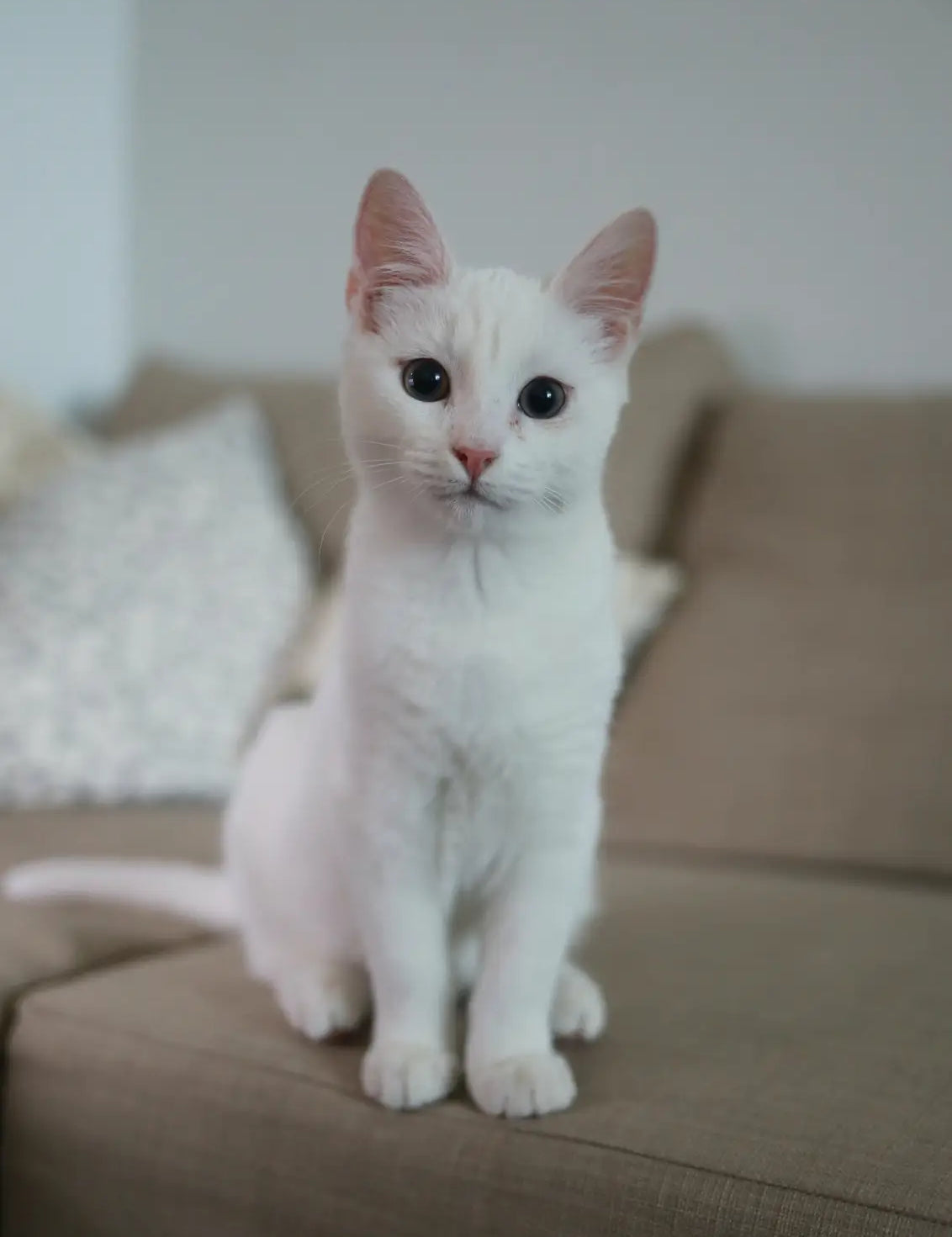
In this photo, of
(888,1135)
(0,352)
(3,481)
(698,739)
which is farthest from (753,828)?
(0,352)

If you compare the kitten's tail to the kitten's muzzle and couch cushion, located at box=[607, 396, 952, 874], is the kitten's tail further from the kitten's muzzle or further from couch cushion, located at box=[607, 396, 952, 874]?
the kitten's muzzle

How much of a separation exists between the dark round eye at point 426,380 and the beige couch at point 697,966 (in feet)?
1.53

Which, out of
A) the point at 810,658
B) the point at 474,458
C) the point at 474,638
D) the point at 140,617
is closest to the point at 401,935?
the point at 474,638

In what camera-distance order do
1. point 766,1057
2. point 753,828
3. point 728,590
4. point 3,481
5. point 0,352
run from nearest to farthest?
point 766,1057, point 753,828, point 728,590, point 3,481, point 0,352

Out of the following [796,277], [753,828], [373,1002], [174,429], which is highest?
[796,277]

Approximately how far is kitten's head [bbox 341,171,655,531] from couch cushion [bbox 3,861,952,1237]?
39 cm

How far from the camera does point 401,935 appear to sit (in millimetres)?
908

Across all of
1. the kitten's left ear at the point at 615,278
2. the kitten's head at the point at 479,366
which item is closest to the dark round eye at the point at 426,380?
the kitten's head at the point at 479,366

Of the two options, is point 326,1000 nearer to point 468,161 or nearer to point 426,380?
point 426,380

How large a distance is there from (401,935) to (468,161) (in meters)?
1.56

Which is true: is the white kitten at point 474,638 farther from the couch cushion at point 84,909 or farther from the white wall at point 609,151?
the white wall at point 609,151

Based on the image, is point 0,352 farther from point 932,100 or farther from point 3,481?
point 932,100

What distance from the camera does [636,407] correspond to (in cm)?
185

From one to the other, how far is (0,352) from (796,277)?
4.58ft
